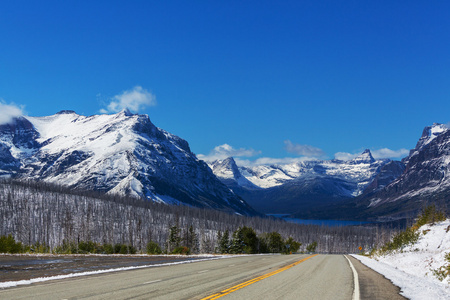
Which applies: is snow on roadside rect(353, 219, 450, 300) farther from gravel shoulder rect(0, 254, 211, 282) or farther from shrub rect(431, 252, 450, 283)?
gravel shoulder rect(0, 254, 211, 282)

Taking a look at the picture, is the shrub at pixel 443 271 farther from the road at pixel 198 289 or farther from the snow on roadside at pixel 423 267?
the road at pixel 198 289

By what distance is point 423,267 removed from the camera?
98.2 feet

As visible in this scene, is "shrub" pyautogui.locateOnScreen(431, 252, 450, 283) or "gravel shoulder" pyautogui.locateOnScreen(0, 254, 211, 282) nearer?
"gravel shoulder" pyautogui.locateOnScreen(0, 254, 211, 282)

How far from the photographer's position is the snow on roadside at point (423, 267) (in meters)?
18.9

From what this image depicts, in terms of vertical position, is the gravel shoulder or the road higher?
the road

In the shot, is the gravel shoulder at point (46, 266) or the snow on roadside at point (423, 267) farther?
the gravel shoulder at point (46, 266)

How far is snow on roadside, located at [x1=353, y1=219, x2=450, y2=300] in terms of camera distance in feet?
61.9

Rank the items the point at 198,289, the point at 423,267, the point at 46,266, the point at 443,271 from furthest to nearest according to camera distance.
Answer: the point at 423,267 < the point at 46,266 < the point at 443,271 < the point at 198,289

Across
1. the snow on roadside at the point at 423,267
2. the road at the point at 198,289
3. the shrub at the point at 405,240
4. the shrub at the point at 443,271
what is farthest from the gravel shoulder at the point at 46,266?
the shrub at the point at 405,240

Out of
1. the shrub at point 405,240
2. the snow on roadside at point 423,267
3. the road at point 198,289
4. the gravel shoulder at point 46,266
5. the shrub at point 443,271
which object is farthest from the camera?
the shrub at point 405,240

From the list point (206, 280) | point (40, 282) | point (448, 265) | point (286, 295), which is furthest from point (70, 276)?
point (448, 265)

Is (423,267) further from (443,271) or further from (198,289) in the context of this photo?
(198,289)

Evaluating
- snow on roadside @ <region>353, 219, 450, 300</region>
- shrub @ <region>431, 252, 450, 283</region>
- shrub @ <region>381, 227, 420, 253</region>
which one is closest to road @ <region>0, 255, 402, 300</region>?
snow on roadside @ <region>353, 219, 450, 300</region>

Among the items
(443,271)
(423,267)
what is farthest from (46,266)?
(423,267)
